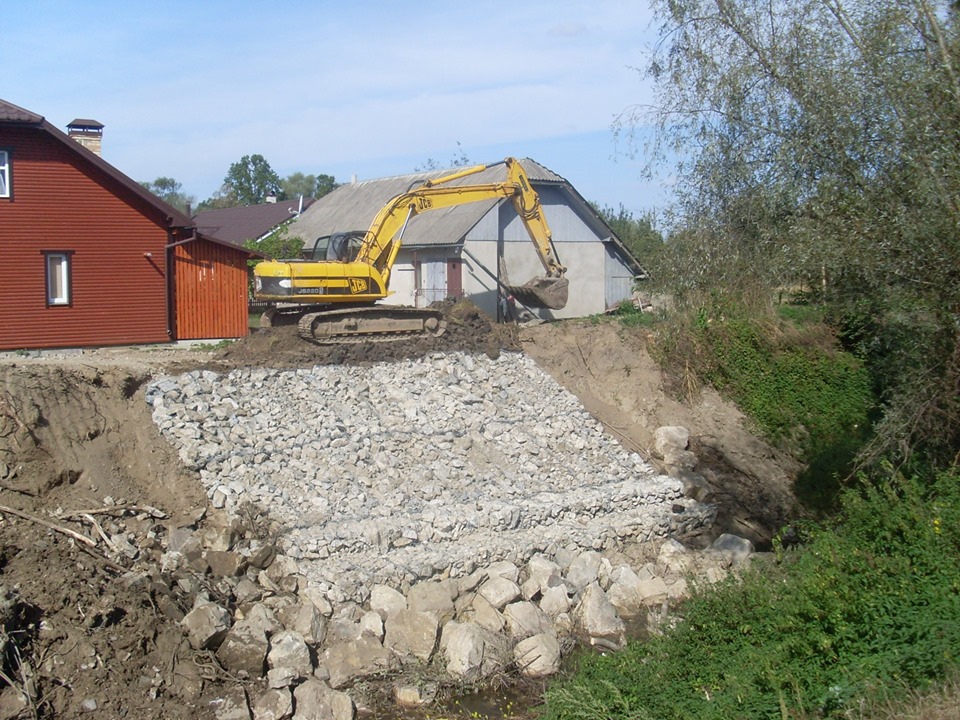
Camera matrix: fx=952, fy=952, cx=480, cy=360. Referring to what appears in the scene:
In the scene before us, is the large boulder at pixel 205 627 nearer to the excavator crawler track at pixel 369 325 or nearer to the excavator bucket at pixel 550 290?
the excavator crawler track at pixel 369 325

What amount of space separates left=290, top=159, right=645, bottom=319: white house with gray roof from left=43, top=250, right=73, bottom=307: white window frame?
9265mm

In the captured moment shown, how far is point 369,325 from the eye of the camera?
19.7 meters

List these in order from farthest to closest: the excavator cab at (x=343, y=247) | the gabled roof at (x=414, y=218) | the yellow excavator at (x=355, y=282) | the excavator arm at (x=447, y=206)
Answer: the gabled roof at (x=414, y=218) → the excavator cab at (x=343, y=247) → the excavator arm at (x=447, y=206) → the yellow excavator at (x=355, y=282)

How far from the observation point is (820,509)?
17000mm

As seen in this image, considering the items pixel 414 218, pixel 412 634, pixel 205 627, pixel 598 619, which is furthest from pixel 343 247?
pixel 205 627

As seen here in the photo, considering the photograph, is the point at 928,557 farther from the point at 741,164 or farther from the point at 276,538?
the point at 276,538

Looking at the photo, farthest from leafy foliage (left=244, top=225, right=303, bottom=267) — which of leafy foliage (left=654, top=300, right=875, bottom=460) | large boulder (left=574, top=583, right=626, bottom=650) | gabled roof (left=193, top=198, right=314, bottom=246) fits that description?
large boulder (left=574, top=583, right=626, bottom=650)

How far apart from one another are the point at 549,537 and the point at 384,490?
109 inches

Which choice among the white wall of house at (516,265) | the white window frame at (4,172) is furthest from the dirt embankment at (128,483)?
the white wall of house at (516,265)

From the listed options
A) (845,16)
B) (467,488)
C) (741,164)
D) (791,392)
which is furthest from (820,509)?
(845,16)

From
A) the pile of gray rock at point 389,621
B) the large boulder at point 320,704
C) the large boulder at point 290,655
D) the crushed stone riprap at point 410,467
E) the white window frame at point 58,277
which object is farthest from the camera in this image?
the white window frame at point 58,277

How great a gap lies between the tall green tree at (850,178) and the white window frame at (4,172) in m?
14.2

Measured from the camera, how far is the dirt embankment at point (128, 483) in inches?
408

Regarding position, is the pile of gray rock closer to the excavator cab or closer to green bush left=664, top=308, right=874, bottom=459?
green bush left=664, top=308, right=874, bottom=459
